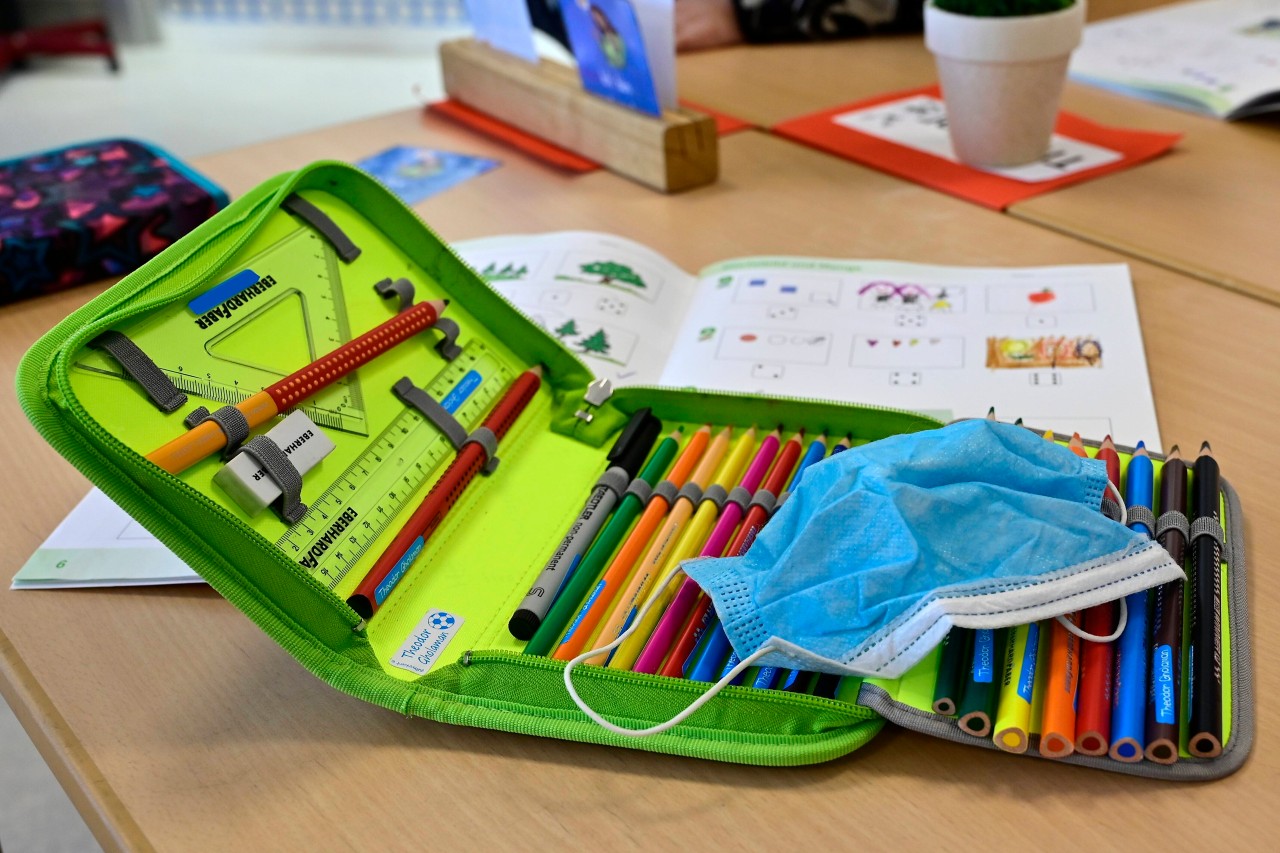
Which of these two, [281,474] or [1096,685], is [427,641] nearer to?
[281,474]

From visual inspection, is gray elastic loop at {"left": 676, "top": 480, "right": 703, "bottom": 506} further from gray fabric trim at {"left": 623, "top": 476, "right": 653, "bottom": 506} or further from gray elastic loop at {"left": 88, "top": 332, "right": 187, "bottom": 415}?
gray elastic loop at {"left": 88, "top": 332, "right": 187, "bottom": 415}

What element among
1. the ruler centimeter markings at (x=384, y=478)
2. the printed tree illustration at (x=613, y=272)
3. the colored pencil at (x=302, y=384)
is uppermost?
the colored pencil at (x=302, y=384)

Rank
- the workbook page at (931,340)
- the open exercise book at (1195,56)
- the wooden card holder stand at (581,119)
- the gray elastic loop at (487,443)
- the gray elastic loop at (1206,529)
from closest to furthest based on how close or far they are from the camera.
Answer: the gray elastic loop at (1206,529)
the gray elastic loop at (487,443)
the workbook page at (931,340)
the wooden card holder stand at (581,119)
the open exercise book at (1195,56)

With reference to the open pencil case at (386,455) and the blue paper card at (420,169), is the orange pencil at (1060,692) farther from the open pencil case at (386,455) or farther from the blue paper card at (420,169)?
the blue paper card at (420,169)

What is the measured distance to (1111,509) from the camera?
60 centimetres

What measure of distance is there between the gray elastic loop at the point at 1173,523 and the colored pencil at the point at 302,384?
0.45 metres

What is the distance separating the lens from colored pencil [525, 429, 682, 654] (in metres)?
0.59

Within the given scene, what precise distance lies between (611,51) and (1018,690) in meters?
0.85

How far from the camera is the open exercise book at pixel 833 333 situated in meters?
0.79

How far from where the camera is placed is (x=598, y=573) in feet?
2.08

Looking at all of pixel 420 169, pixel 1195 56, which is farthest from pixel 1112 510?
pixel 1195 56

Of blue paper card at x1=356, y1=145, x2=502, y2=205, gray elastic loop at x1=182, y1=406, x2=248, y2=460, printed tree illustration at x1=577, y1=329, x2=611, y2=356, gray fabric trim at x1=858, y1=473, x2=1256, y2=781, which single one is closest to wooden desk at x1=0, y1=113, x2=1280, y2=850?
gray fabric trim at x1=858, y1=473, x2=1256, y2=781

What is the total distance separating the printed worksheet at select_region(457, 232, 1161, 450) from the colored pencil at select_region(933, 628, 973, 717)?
277 mm

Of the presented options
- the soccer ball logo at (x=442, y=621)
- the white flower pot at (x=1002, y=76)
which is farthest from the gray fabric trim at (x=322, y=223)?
the white flower pot at (x=1002, y=76)
